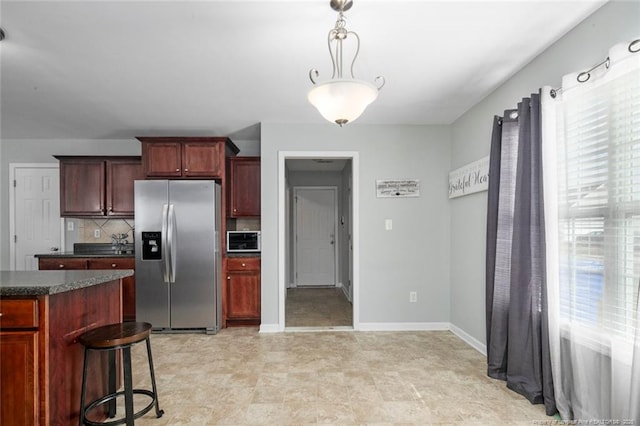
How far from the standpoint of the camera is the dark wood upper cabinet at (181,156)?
4059 millimetres

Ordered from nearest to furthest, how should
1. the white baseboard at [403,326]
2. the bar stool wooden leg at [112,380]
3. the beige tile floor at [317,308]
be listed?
the bar stool wooden leg at [112,380] → the white baseboard at [403,326] → the beige tile floor at [317,308]

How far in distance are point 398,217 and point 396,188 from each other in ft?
1.13

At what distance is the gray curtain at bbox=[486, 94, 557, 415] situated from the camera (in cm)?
223

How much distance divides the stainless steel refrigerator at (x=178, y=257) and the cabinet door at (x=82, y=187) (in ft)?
3.11

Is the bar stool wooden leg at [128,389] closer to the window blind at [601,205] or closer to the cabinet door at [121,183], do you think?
the window blind at [601,205]

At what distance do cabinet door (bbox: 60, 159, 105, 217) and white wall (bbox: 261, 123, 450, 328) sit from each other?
230 cm

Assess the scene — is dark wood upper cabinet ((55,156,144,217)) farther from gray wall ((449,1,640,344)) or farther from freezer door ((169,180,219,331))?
gray wall ((449,1,640,344))

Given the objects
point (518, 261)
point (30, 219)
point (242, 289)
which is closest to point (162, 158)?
point (242, 289)

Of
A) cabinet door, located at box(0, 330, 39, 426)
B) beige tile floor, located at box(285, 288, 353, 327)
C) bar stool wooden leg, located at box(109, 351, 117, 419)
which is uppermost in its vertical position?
cabinet door, located at box(0, 330, 39, 426)

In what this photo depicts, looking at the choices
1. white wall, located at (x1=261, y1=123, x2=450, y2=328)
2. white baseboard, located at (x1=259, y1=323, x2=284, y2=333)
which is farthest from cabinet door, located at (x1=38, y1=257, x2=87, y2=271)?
white wall, located at (x1=261, y1=123, x2=450, y2=328)

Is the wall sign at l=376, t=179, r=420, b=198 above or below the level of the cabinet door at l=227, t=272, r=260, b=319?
above

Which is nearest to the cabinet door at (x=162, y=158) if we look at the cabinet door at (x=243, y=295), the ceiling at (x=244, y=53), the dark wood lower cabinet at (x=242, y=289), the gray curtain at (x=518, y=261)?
the ceiling at (x=244, y=53)

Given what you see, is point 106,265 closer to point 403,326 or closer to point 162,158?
point 162,158

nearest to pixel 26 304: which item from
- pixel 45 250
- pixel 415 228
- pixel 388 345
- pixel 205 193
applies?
pixel 205 193
